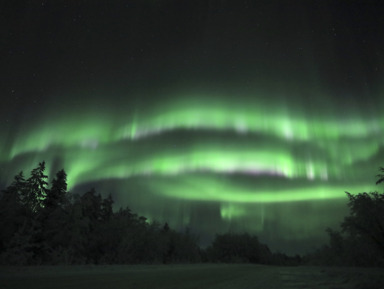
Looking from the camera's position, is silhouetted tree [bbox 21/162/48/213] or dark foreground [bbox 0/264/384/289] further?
silhouetted tree [bbox 21/162/48/213]

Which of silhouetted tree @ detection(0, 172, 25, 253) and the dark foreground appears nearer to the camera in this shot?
the dark foreground

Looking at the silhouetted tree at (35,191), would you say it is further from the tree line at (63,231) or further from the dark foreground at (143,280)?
the dark foreground at (143,280)

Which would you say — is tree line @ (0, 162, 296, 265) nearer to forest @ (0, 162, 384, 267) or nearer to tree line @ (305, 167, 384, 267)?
forest @ (0, 162, 384, 267)

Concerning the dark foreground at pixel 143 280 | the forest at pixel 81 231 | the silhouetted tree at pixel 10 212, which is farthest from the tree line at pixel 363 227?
the silhouetted tree at pixel 10 212

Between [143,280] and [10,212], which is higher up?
[10,212]

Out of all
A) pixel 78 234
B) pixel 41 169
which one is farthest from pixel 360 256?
pixel 41 169

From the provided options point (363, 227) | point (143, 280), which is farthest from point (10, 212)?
point (363, 227)

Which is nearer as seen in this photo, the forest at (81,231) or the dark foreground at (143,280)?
the dark foreground at (143,280)

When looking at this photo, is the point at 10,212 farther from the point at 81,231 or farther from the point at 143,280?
the point at 143,280

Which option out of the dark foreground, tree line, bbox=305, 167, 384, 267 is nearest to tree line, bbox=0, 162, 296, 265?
the dark foreground

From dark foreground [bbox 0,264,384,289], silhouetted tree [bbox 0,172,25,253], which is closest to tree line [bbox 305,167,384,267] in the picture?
dark foreground [bbox 0,264,384,289]

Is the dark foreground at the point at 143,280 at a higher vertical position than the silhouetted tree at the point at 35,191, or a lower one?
lower

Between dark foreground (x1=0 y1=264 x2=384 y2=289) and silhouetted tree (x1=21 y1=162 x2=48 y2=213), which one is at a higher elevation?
silhouetted tree (x1=21 y1=162 x2=48 y2=213)

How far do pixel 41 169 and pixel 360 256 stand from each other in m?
63.3
